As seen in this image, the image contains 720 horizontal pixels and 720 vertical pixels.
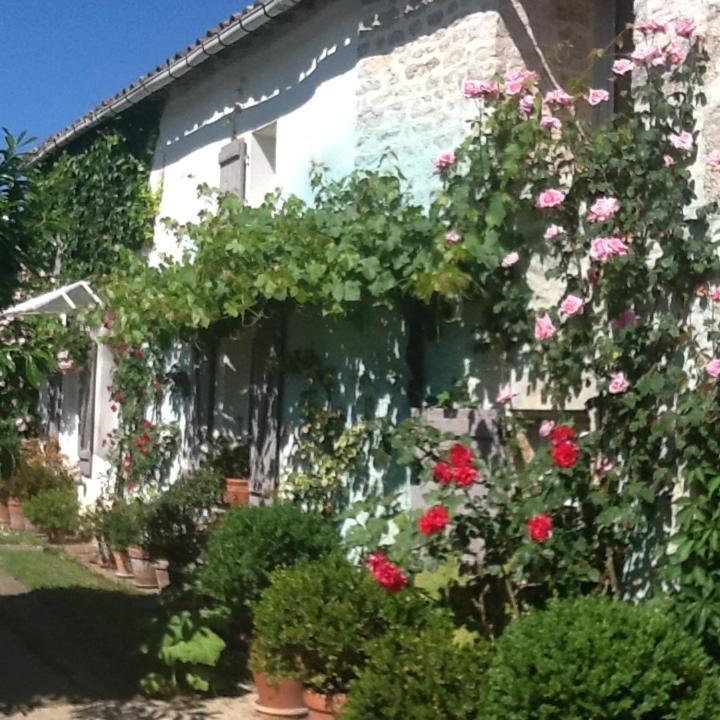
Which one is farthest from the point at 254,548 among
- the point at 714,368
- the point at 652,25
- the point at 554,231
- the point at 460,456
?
the point at 652,25

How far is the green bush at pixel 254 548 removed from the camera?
7.11 meters

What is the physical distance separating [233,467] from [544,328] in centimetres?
429

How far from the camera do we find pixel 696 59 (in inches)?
223

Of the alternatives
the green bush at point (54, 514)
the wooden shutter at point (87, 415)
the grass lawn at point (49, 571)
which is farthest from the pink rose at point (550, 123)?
the wooden shutter at point (87, 415)

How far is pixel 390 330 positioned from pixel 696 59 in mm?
2758

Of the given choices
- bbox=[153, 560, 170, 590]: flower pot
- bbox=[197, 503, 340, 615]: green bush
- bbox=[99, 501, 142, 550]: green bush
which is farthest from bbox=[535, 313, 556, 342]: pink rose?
bbox=[99, 501, 142, 550]: green bush

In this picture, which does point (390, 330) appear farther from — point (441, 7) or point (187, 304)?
point (441, 7)

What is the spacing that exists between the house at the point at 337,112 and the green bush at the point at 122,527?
93cm

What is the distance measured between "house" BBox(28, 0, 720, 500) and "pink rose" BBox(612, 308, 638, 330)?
78 cm

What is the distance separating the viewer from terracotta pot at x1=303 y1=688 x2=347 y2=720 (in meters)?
6.00

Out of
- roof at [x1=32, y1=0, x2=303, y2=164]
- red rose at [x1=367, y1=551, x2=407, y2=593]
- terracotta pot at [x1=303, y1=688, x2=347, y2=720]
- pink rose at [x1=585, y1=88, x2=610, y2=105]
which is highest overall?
roof at [x1=32, y1=0, x2=303, y2=164]

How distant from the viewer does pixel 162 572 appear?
32.7 ft

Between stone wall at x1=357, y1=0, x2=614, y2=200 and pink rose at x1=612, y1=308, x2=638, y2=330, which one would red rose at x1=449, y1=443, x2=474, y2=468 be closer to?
pink rose at x1=612, y1=308, x2=638, y2=330

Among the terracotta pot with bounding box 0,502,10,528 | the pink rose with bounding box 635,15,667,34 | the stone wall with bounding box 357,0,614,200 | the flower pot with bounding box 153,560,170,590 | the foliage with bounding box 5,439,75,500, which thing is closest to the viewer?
the pink rose with bounding box 635,15,667,34
